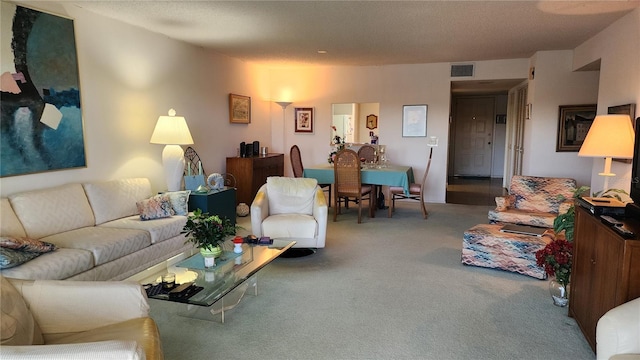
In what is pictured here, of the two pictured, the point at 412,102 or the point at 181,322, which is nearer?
the point at 181,322

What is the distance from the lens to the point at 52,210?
3.37 meters

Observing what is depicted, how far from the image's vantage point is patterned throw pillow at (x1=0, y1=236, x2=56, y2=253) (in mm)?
2664

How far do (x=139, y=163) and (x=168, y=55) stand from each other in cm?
149

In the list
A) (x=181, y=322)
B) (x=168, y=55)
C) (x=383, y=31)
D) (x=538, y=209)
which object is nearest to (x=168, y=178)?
(x=168, y=55)

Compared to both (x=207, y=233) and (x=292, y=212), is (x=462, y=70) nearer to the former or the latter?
(x=292, y=212)

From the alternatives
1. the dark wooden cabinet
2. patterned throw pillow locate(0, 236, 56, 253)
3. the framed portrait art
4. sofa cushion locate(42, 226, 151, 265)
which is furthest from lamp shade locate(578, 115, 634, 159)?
the framed portrait art

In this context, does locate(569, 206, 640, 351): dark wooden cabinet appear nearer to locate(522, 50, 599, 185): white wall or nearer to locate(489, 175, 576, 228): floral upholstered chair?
locate(489, 175, 576, 228): floral upholstered chair

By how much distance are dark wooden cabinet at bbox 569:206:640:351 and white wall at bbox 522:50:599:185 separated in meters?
3.65

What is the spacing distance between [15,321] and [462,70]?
6932 millimetres

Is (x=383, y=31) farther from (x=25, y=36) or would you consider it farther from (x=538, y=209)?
(x=25, y=36)

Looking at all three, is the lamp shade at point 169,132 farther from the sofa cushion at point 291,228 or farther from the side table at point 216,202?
the sofa cushion at point 291,228

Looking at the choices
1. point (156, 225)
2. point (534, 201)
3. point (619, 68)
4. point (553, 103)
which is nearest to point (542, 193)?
point (534, 201)

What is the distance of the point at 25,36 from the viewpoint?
338cm

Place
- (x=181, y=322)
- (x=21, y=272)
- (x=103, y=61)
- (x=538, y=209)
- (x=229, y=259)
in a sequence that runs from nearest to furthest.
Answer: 1. (x=21, y=272)
2. (x=181, y=322)
3. (x=229, y=259)
4. (x=103, y=61)
5. (x=538, y=209)
